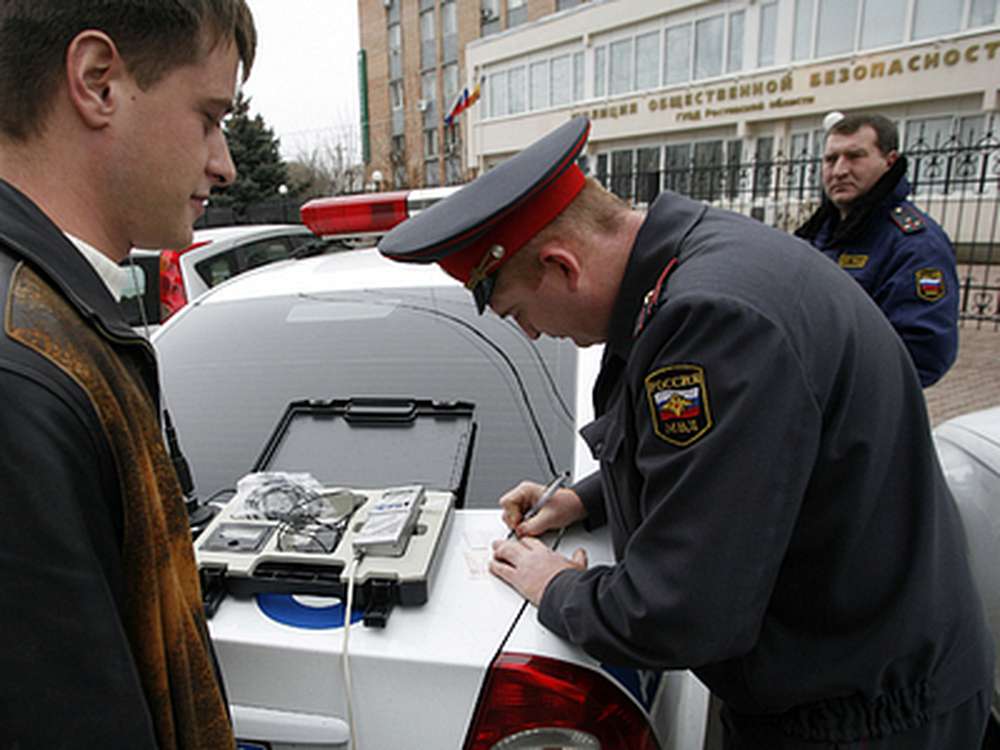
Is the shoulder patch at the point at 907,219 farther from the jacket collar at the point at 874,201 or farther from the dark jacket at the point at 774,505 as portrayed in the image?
the dark jacket at the point at 774,505

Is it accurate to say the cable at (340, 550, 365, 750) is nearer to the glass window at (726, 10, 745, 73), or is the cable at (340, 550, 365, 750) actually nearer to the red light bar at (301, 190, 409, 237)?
the red light bar at (301, 190, 409, 237)

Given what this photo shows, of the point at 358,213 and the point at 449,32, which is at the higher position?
the point at 449,32

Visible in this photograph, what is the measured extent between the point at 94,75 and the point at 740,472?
36.4 inches

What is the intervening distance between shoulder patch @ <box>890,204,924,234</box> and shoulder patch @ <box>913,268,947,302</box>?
21 cm

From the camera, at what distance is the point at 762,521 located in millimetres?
947

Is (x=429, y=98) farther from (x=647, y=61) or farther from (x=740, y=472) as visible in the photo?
(x=740, y=472)

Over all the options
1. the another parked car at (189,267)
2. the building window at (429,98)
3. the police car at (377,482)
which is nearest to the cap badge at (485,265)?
the police car at (377,482)

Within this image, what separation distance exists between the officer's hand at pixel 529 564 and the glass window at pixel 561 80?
25.5 meters

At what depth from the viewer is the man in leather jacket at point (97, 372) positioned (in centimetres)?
59

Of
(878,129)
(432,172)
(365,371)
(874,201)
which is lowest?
(365,371)

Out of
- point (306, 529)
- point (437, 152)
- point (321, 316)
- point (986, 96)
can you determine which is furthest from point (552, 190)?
point (437, 152)

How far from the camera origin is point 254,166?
26406 millimetres

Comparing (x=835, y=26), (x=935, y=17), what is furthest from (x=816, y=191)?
(x=835, y=26)

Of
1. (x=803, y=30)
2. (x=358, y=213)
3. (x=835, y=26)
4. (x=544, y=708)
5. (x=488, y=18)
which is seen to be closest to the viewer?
(x=544, y=708)
